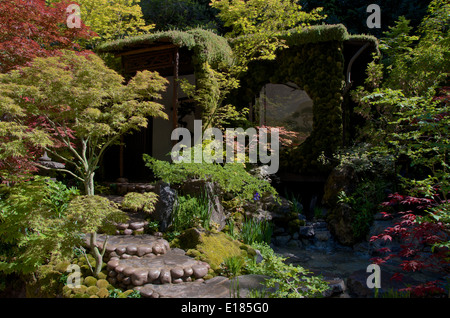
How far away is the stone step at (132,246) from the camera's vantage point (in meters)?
4.76

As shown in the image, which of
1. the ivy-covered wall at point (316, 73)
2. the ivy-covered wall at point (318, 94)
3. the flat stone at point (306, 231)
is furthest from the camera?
the ivy-covered wall at point (318, 94)

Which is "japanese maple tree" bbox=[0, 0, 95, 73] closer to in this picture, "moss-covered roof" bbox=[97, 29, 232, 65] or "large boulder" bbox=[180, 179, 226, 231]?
"moss-covered roof" bbox=[97, 29, 232, 65]

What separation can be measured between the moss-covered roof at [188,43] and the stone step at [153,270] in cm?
489

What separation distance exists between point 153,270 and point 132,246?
31.7 inches

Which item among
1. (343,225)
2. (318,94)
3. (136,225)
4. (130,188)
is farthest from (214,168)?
(318,94)

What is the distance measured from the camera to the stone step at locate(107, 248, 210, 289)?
4141mm

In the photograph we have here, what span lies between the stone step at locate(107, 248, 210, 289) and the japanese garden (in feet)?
0.06

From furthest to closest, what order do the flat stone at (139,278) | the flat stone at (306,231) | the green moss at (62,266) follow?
the flat stone at (306,231)
the green moss at (62,266)
the flat stone at (139,278)

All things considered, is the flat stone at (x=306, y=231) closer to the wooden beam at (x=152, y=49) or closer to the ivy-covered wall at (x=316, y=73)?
the ivy-covered wall at (x=316, y=73)

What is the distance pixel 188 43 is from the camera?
7719 mm

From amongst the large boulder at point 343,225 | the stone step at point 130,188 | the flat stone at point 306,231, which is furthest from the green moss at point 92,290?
the large boulder at point 343,225
